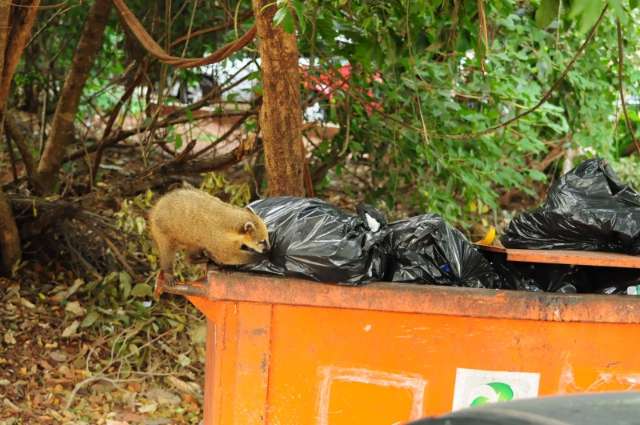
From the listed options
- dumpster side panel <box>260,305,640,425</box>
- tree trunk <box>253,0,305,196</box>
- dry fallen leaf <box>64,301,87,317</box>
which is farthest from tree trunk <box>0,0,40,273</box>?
dumpster side panel <box>260,305,640,425</box>

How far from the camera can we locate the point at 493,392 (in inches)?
126

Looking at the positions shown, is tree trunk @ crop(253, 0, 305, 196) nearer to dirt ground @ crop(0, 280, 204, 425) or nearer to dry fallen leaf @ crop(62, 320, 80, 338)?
dirt ground @ crop(0, 280, 204, 425)

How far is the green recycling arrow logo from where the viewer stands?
3184mm

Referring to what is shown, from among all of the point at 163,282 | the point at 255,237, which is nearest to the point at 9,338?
the point at 163,282

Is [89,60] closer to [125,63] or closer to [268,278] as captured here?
[125,63]

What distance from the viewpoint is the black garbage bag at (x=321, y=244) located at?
319 cm

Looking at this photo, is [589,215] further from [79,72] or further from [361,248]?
[79,72]

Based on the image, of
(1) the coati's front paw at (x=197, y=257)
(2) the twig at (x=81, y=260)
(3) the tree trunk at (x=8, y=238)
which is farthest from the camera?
(2) the twig at (x=81, y=260)

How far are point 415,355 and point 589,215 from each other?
3.31 ft

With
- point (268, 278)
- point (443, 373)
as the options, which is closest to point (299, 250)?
point (268, 278)

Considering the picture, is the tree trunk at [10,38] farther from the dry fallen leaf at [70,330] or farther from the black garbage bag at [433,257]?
the black garbage bag at [433,257]

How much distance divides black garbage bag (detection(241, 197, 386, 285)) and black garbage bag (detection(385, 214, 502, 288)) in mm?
→ 72

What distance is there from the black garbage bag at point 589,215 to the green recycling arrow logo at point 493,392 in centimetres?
77

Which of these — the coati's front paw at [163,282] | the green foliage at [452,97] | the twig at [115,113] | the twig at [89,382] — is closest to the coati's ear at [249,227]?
the coati's front paw at [163,282]
